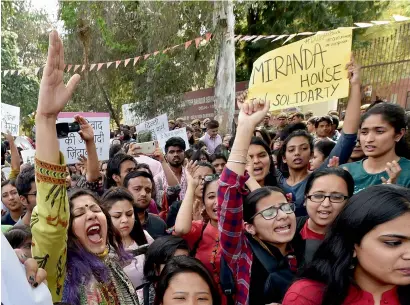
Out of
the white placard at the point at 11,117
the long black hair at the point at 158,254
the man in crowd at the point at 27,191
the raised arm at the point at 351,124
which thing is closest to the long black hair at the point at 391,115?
the raised arm at the point at 351,124

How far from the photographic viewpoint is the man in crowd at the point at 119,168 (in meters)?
3.71

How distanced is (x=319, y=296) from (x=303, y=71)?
7.48ft

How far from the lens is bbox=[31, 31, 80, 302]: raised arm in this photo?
1430 millimetres

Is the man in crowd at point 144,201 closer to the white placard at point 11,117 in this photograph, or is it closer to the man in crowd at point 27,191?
the man in crowd at point 27,191

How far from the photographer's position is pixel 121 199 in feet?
8.57

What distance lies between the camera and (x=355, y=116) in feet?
9.14

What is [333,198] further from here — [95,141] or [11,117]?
[11,117]

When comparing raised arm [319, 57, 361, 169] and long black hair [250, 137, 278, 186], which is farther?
long black hair [250, 137, 278, 186]

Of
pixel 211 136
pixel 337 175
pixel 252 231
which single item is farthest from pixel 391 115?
A: pixel 211 136

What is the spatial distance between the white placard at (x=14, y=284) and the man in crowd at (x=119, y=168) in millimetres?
2584

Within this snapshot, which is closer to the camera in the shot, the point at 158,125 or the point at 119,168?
the point at 119,168

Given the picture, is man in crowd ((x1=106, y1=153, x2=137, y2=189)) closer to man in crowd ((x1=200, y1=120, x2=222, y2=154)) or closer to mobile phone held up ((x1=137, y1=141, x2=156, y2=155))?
mobile phone held up ((x1=137, y1=141, x2=156, y2=155))

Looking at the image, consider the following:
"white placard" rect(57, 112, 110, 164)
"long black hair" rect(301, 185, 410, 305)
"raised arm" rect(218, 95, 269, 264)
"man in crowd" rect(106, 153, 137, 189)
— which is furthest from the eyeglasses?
"white placard" rect(57, 112, 110, 164)

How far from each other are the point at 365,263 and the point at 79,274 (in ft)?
3.58
